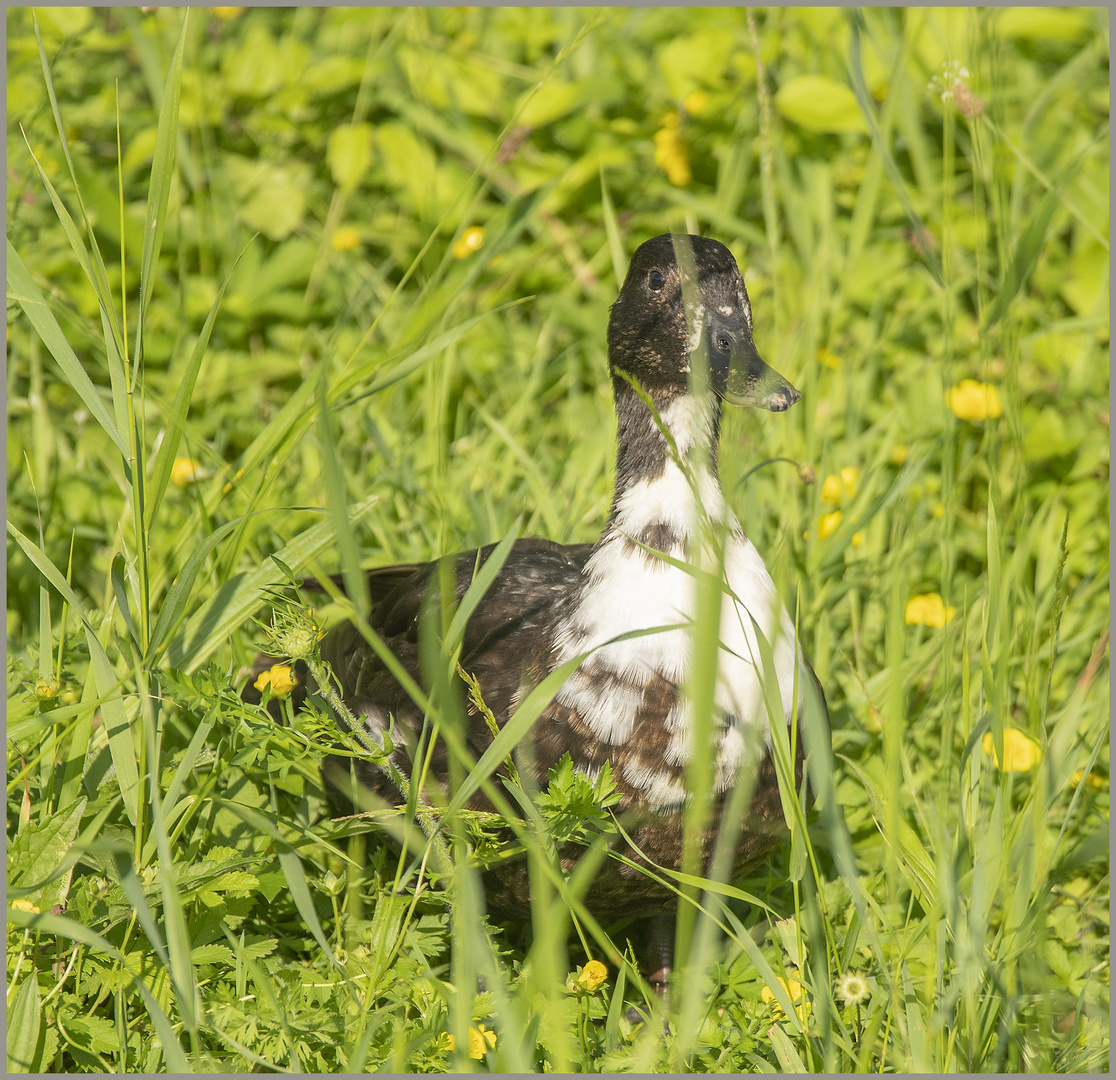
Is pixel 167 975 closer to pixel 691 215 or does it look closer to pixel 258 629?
pixel 258 629

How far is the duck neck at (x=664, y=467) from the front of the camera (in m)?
2.29

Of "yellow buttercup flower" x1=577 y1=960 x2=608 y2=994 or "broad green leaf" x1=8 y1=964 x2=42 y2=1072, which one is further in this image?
"yellow buttercup flower" x1=577 y1=960 x2=608 y2=994

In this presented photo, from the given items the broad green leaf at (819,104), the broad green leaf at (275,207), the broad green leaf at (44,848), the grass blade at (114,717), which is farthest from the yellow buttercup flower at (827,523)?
the broad green leaf at (275,207)

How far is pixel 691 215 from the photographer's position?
411 centimetres

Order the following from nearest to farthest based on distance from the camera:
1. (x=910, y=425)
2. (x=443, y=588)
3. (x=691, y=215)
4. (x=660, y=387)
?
(x=443, y=588) → (x=660, y=387) → (x=910, y=425) → (x=691, y=215)

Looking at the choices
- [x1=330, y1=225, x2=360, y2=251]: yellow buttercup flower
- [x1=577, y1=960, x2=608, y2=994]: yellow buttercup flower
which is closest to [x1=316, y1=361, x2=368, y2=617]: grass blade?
[x1=577, y1=960, x2=608, y2=994]: yellow buttercup flower

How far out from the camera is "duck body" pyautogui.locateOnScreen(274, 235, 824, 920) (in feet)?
7.12

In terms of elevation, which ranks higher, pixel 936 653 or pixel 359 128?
pixel 359 128

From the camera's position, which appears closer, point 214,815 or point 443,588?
point 443,588

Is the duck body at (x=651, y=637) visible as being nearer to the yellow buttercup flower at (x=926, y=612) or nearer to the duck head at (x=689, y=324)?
the duck head at (x=689, y=324)

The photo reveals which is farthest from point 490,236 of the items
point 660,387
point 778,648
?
point 778,648

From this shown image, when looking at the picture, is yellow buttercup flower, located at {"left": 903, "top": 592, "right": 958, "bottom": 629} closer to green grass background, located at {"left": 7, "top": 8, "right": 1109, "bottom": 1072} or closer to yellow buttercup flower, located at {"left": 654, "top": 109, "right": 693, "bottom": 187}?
green grass background, located at {"left": 7, "top": 8, "right": 1109, "bottom": 1072}

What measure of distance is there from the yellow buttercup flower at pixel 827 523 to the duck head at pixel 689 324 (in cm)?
99

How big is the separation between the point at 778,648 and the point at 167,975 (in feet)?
4.40
